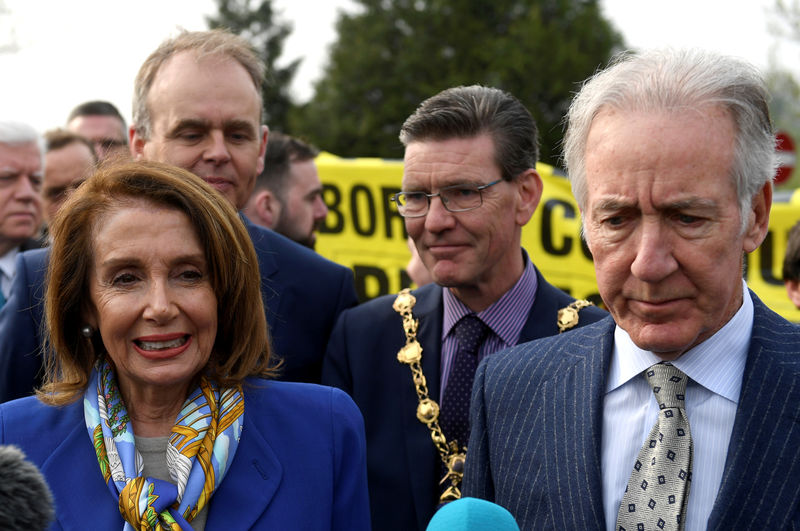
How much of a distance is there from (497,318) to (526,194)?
0.54 meters

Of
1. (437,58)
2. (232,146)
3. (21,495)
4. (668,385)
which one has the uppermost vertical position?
(437,58)

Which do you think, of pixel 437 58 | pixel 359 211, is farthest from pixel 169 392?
pixel 437 58

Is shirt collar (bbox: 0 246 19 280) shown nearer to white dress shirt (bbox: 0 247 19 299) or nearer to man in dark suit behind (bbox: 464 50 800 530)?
white dress shirt (bbox: 0 247 19 299)

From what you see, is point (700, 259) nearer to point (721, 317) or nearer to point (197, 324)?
point (721, 317)

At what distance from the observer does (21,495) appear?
5.40 feet

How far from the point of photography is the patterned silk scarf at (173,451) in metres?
2.50

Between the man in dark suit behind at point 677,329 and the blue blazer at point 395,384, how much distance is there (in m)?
0.87

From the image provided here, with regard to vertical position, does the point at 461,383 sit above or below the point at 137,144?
below

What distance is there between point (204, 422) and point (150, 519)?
0.32 meters

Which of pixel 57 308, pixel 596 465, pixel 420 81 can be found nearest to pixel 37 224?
pixel 57 308

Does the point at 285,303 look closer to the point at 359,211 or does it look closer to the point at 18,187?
the point at 18,187

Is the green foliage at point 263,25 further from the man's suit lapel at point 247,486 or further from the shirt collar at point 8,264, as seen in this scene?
the man's suit lapel at point 247,486

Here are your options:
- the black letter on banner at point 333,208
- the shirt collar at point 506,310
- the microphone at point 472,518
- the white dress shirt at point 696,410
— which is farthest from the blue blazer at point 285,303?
the black letter on banner at point 333,208

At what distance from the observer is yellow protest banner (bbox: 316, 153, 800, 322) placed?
7156 millimetres
